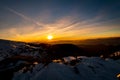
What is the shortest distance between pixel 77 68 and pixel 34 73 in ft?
22.2

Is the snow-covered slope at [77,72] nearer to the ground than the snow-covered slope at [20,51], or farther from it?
farther from it

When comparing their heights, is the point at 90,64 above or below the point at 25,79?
above

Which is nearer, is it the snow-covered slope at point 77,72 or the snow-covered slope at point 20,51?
the snow-covered slope at point 77,72

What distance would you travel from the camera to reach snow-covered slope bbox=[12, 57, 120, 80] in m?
19.0

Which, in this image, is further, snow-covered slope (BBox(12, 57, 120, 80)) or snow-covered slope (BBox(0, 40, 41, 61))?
snow-covered slope (BBox(0, 40, 41, 61))

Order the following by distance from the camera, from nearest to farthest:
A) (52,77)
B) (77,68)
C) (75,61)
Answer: (52,77), (77,68), (75,61)

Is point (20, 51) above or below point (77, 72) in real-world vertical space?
below

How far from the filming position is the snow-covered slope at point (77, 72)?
19.0m

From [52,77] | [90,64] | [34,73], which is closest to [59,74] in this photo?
[52,77]

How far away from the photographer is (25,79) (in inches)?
794

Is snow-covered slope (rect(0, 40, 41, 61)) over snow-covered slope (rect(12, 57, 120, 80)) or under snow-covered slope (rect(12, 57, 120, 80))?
under

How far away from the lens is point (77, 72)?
20.0 metres

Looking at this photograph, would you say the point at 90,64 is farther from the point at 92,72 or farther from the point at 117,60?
the point at 117,60

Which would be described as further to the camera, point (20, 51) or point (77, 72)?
point (20, 51)
